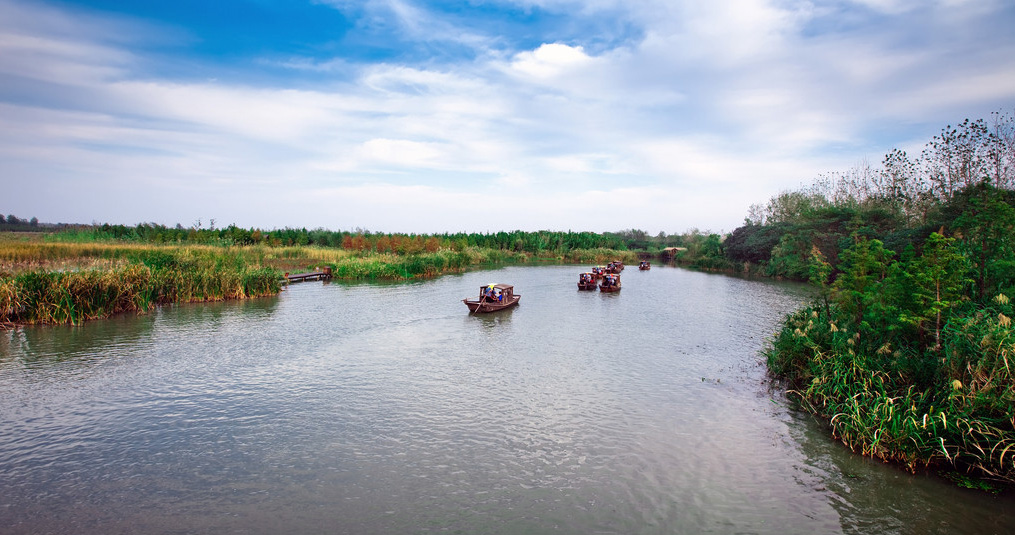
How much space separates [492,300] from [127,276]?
16667 millimetres

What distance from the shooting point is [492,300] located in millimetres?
26375

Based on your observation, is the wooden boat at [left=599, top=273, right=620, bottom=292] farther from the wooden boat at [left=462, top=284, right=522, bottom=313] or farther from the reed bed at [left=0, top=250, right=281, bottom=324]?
the reed bed at [left=0, top=250, right=281, bottom=324]

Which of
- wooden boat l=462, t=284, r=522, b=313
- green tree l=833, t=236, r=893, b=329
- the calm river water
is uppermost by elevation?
green tree l=833, t=236, r=893, b=329

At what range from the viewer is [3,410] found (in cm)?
1147

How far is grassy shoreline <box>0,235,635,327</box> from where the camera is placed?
19.5 metres

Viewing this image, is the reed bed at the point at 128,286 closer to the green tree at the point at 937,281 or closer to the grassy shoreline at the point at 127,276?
the grassy shoreline at the point at 127,276

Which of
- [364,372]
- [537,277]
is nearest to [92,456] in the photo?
[364,372]

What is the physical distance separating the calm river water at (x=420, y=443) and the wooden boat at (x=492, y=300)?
5.37 m

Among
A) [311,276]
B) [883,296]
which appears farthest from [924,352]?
[311,276]

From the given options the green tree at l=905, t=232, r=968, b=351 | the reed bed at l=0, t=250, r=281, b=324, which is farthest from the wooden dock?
the green tree at l=905, t=232, r=968, b=351

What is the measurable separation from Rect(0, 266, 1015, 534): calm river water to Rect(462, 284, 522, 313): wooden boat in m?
5.37

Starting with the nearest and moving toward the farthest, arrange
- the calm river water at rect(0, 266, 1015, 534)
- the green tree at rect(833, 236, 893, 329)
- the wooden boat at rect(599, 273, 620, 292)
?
the calm river water at rect(0, 266, 1015, 534), the green tree at rect(833, 236, 893, 329), the wooden boat at rect(599, 273, 620, 292)

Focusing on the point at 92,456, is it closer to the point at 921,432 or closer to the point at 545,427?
the point at 545,427

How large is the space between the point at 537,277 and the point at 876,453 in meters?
38.8
